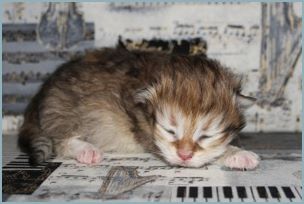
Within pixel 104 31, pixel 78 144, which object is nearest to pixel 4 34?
pixel 104 31

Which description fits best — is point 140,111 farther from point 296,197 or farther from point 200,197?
point 296,197

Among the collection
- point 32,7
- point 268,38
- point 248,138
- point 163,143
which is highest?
point 32,7

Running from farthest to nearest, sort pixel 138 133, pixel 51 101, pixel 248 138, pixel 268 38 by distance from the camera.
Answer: pixel 268 38 < pixel 248 138 < pixel 51 101 < pixel 138 133

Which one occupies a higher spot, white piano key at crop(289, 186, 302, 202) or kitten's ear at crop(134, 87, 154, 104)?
kitten's ear at crop(134, 87, 154, 104)

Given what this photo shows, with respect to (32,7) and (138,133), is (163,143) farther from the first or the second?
(32,7)

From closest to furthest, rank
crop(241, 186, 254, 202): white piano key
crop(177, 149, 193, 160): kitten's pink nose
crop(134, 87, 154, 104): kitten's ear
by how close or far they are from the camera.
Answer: crop(241, 186, 254, 202): white piano key
crop(177, 149, 193, 160): kitten's pink nose
crop(134, 87, 154, 104): kitten's ear

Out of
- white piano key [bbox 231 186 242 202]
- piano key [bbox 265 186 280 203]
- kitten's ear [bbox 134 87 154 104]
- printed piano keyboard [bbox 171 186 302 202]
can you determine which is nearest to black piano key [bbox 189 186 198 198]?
printed piano keyboard [bbox 171 186 302 202]

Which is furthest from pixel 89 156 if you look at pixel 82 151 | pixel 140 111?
pixel 140 111

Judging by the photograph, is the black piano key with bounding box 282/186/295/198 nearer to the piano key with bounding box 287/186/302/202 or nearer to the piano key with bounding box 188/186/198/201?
the piano key with bounding box 287/186/302/202
